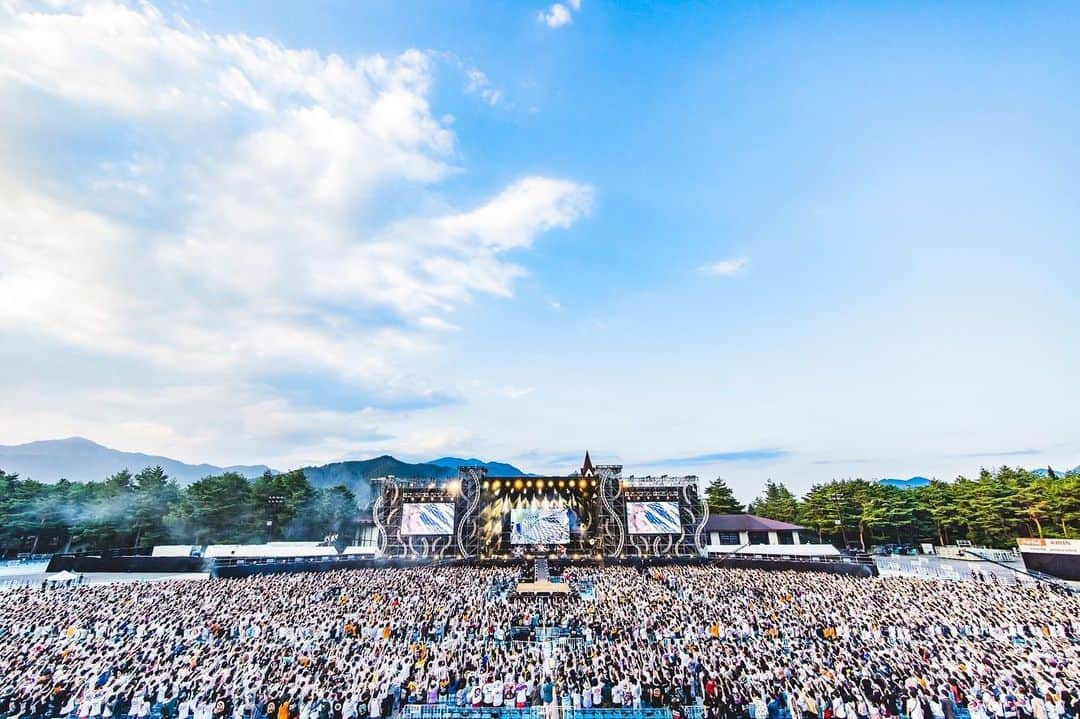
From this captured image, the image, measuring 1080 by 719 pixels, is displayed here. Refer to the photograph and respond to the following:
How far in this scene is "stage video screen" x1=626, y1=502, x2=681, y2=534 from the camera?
3844 centimetres

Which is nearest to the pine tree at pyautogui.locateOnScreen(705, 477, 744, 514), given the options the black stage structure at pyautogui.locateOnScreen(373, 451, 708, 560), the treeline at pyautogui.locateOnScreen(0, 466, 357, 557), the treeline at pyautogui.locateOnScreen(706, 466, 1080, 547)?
the treeline at pyautogui.locateOnScreen(706, 466, 1080, 547)

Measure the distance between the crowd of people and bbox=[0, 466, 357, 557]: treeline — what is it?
22.7 metres

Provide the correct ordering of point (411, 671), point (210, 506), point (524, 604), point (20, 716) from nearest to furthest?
point (20, 716) < point (411, 671) < point (524, 604) < point (210, 506)

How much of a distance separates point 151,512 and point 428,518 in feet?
93.0

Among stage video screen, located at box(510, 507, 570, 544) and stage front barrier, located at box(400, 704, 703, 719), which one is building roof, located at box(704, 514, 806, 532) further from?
stage front barrier, located at box(400, 704, 703, 719)

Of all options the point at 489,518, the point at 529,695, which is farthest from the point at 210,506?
the point at 529,695

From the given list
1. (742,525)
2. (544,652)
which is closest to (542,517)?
(742,525)

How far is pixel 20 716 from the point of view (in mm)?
10609

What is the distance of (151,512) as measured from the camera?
45031 mm

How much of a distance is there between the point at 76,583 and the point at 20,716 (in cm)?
2472

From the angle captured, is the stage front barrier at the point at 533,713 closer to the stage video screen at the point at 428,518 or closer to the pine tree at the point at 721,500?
the stage video screen at the point at 428,518

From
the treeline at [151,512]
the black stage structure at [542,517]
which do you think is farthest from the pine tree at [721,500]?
the treeline at [151,512]

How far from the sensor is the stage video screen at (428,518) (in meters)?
38.5

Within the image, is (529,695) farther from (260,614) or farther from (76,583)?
(76,583)
